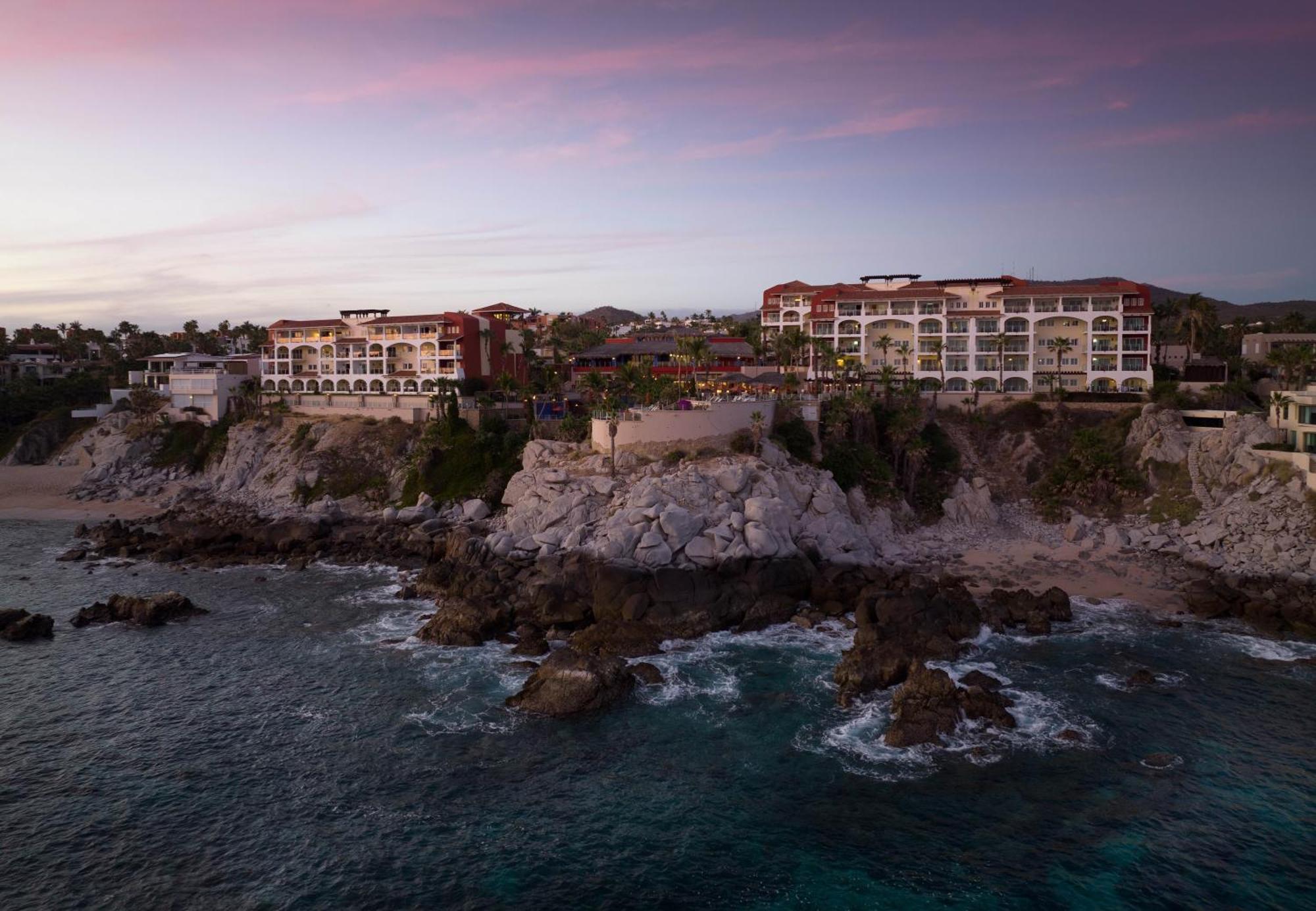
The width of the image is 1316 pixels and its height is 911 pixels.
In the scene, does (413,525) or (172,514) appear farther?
(172,514)

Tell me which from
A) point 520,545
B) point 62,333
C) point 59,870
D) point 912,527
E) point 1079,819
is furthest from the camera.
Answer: point 62,333

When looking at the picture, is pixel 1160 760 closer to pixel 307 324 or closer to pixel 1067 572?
pixel 1067 572

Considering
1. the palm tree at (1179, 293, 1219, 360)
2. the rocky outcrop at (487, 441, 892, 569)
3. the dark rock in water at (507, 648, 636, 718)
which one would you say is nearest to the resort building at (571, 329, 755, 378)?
the rocky outcrop at (487, 441, 892, 569)

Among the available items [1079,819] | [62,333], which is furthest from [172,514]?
[62,333]

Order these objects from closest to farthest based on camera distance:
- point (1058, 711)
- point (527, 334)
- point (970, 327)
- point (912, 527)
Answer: point (1058, 711) < point (912, 527) < point (970, 327) < point (527, 334)

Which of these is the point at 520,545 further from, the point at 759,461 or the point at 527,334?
the point at 527,334

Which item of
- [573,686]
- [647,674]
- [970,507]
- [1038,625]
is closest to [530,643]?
[573,686]
